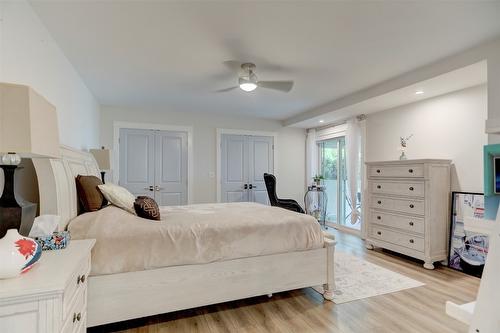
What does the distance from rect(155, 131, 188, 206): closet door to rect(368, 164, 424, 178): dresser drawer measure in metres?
3.48

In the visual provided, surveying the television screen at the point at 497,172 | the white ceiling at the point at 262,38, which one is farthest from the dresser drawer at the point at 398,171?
the television screen at the point at 497,172

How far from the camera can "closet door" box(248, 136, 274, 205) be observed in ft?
19.1

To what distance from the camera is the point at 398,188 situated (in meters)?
3.70

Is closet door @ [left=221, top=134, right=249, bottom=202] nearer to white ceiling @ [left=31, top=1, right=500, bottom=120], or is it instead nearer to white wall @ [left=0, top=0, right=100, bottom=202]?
white ceiling @ [left=31, top=1, right=500, bottom=120]

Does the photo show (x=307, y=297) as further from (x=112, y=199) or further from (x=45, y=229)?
(x=45, y=229)

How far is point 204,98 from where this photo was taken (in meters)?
4.31

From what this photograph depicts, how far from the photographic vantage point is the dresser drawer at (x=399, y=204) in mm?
3405

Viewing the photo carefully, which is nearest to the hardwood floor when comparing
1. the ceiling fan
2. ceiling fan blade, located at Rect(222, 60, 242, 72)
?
the ceiling fan

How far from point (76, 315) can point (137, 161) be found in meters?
3.91

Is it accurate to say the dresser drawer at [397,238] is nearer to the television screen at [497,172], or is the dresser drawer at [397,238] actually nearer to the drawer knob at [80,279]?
the television screen at [497,172]

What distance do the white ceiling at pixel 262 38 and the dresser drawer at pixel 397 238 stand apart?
7.07ft

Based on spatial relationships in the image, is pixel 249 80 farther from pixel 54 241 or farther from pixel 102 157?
pixel 102 157

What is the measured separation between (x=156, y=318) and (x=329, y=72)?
3170 mm

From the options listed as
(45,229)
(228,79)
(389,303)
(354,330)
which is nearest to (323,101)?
(228,79)
